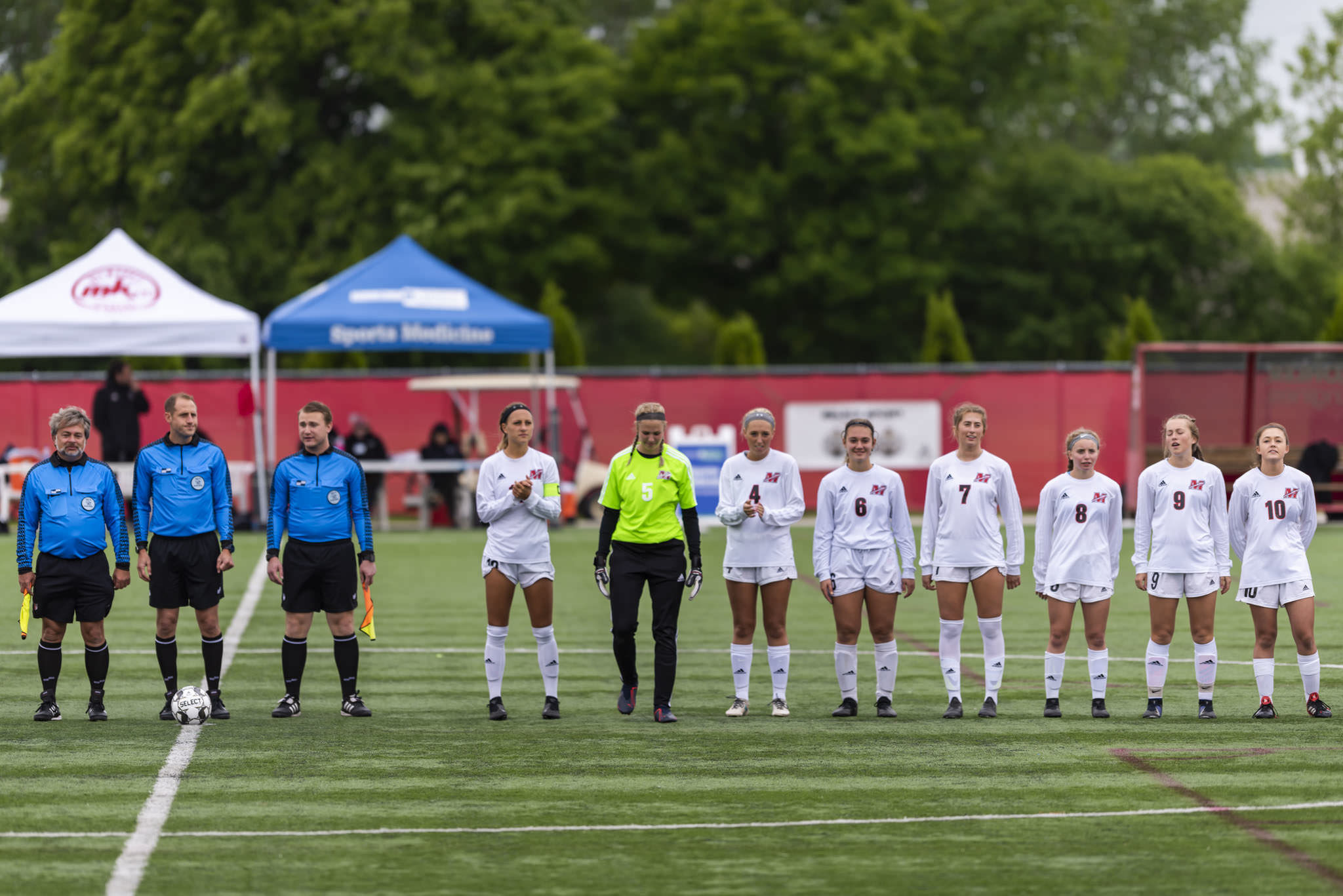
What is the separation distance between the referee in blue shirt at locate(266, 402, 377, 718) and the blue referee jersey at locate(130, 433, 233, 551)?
32 cm

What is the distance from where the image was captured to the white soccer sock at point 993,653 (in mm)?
9688

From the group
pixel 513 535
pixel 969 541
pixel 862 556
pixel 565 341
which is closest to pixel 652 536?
pixel 513 535

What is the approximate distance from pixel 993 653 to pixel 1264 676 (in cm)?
153

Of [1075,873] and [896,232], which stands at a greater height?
[896,232]

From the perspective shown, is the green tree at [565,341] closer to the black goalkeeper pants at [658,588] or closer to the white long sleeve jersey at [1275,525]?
the black goalkeeper pants at [658,588]

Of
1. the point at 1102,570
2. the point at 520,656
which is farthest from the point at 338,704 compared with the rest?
the point at 1102,570

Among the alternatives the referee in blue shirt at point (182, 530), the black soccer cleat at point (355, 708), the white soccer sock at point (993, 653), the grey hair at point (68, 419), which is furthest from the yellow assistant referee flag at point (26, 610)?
the white soccer sock at point (993, 653)

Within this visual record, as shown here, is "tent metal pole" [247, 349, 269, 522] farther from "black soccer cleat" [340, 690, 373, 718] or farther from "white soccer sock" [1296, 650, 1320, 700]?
"white soccer sock" [1296, 650, 1320, 700]

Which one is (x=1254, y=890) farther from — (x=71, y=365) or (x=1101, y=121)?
(x=1101, y=121)

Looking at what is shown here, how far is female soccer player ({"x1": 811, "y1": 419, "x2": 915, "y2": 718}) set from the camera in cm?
972

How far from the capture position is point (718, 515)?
32.4 ft

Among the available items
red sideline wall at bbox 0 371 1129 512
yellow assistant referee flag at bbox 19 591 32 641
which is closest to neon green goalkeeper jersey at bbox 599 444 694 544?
yellow assistant referee flag at bbox 19 591 32 641

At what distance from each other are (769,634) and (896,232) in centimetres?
3252

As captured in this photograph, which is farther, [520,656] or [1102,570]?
[520,656]
